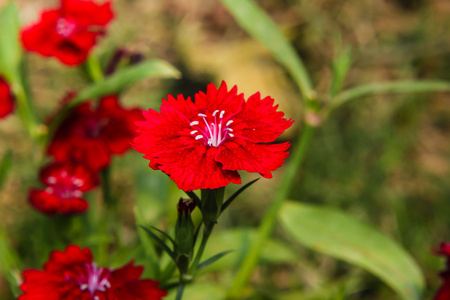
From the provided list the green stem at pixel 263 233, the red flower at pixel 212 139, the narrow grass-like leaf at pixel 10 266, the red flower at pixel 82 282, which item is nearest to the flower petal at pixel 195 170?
the red flower at pixel 212 139

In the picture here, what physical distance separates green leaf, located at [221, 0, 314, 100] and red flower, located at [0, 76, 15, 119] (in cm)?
51

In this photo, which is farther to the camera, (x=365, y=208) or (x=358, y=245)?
(x=365, y=208)

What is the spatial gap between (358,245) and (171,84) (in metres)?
1.16

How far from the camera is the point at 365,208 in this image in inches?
64.4

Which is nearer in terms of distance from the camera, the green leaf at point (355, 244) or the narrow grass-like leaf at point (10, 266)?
the narrow grass-like leaf at point (10, 266)

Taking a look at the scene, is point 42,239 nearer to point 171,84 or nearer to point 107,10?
point 107,10

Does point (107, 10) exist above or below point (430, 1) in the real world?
below

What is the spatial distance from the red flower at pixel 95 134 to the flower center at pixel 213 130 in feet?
1.15

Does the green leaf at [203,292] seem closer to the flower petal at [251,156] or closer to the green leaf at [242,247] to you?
the green leaf at [242,247]

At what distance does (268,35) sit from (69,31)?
45 centimetres

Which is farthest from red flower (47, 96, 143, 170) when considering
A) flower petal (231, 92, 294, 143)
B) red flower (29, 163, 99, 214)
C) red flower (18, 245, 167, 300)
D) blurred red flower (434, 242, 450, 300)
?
blurred red flower (434, 242, 450, 300)

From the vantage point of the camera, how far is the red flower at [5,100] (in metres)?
1.10

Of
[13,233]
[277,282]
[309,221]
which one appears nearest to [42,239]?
[13,233]

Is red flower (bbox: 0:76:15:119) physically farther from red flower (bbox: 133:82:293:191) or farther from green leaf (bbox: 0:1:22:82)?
red flower (bbox: 133:82:293:191)
